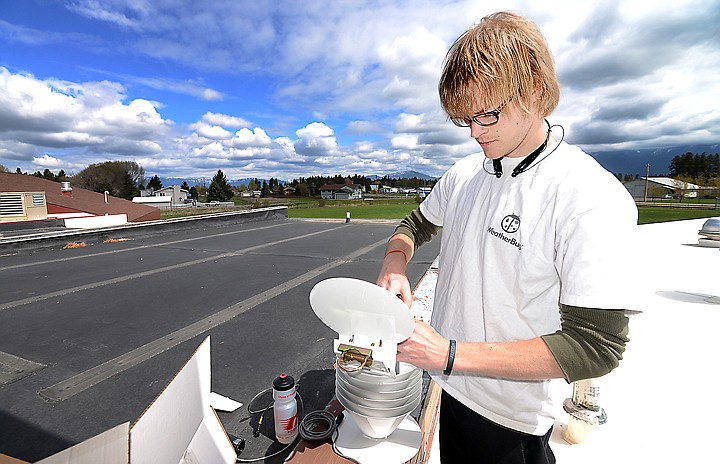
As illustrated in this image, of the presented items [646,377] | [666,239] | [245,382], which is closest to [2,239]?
[245,382]

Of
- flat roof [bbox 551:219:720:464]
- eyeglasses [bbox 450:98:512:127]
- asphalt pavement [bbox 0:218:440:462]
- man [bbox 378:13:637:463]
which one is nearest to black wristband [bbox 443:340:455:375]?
man [bbox 378:13:637:463]

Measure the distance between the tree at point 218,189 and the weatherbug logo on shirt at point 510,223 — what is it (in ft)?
245

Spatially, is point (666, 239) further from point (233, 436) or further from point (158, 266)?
point (158, 266)

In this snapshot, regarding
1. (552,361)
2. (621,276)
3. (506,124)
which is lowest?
(552,361)

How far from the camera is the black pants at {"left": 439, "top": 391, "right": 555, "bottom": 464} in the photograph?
120 centimetres

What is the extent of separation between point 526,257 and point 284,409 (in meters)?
1.63

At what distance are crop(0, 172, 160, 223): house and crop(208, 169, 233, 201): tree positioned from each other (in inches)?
1707

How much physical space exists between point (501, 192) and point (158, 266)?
6.80m

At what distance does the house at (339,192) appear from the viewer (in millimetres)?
93500

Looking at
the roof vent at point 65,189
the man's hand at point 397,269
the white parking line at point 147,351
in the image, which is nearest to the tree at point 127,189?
the roof vent at point 65,189

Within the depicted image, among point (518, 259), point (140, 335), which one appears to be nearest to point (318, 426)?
point (518, 259)

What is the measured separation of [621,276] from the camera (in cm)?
80

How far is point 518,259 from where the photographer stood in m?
1.03

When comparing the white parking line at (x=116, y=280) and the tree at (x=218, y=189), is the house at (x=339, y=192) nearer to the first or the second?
the tree at (x=218, y=189)
